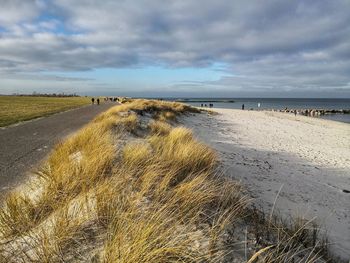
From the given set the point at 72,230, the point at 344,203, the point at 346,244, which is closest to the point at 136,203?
the point at 72,230

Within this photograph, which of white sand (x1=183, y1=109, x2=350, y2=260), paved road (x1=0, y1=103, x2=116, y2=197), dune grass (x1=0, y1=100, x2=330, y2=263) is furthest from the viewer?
paved road (x1=0, y1=103, x2=116, y2=197)

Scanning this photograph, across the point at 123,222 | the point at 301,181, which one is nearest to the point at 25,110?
the point at 301,181

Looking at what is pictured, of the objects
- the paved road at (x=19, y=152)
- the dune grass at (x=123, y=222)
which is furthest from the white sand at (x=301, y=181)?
the paved road at (x=19, y=152)

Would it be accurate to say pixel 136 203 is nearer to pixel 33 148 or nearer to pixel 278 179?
pixel 278 179

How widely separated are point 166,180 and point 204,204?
752 millimetres

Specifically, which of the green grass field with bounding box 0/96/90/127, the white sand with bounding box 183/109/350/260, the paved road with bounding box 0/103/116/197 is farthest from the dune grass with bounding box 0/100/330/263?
the green grass field with bounding box 0/96/90/127

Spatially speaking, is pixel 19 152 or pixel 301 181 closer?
pixel 301 181

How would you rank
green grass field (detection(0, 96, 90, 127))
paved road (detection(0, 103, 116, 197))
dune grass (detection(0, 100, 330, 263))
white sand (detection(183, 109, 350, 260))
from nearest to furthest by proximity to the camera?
dune grass (detection(0, 100, 330, 263)) → white sand (detection(183, 109, 350, 260)) → paved road (detection(0, 103, 116, 197)) → green grass field (detection(0, 96, 90, 127))

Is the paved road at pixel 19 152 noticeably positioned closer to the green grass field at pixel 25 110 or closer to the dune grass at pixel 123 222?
the dune grass at pixel 123 222

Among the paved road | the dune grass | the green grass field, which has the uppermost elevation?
the dune grass

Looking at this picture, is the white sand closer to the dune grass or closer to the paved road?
the dune grass

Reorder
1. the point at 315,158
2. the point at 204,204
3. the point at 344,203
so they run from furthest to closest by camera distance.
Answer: the point at 315,158 < the point at 344,203 < the point at 204,204

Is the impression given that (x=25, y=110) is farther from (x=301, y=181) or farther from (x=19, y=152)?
(x=301, y=181)

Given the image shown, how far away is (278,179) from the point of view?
774 centimetres
